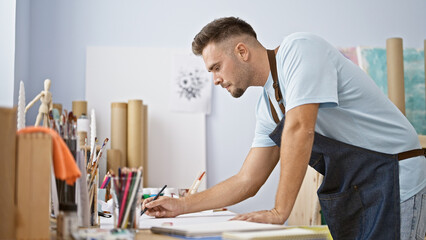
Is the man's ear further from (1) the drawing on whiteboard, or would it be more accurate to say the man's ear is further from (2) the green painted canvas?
(2) the green painted canvas

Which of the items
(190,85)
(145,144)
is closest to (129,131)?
(145,144)

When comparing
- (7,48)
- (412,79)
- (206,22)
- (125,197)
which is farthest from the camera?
(412,79)

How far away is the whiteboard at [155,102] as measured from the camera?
11.2ft

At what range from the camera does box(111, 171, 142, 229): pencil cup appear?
1194mm

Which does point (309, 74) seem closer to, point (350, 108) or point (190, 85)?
point (350, 108)

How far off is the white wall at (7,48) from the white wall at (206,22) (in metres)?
0.52

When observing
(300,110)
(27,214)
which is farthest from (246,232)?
(300,110)

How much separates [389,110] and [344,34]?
218 cm

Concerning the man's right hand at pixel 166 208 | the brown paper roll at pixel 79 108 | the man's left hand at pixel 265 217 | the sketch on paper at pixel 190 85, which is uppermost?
the sketch on paper at pixel 190 85

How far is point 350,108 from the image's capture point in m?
1.74

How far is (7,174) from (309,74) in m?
1.02

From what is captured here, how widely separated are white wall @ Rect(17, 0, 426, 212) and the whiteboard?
76 mm

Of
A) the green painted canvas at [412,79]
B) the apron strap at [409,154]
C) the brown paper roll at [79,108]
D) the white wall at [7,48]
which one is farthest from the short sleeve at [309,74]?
the green painted canvas at [412,79]

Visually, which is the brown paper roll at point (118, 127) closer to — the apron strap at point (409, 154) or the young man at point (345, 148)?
the young man at point (345, 148)
